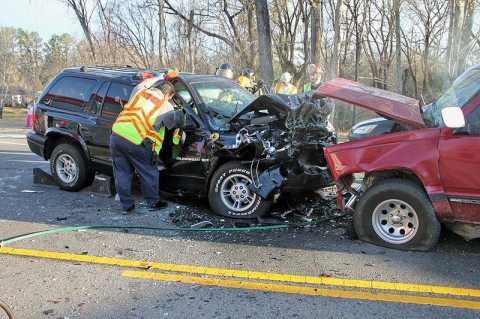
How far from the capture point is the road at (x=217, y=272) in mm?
3287

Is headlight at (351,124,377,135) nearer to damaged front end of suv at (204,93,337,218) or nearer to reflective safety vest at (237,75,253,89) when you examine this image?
damaged front end of suv at (204,93,337,218)

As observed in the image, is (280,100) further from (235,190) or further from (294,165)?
(235,190)

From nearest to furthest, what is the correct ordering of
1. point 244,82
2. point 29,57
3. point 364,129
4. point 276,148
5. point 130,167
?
point 364,129
point 276,148
point 130,167
point 244,82
point 29,57

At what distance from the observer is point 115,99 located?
654 cm

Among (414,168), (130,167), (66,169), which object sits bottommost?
(66,169)

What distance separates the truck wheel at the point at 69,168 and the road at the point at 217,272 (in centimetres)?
130

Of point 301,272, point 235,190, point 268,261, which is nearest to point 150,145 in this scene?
point 235,190

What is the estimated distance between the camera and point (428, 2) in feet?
99.0

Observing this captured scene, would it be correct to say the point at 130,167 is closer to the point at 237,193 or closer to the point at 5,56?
the point at 237,193

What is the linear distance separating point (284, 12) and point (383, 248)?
27739 mm

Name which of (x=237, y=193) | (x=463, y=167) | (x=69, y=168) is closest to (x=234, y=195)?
(x=237, y=193)

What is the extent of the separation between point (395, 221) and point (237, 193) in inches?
77.5

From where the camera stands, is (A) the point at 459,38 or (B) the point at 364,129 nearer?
(B) the point at 364,129

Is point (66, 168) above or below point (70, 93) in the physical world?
below
